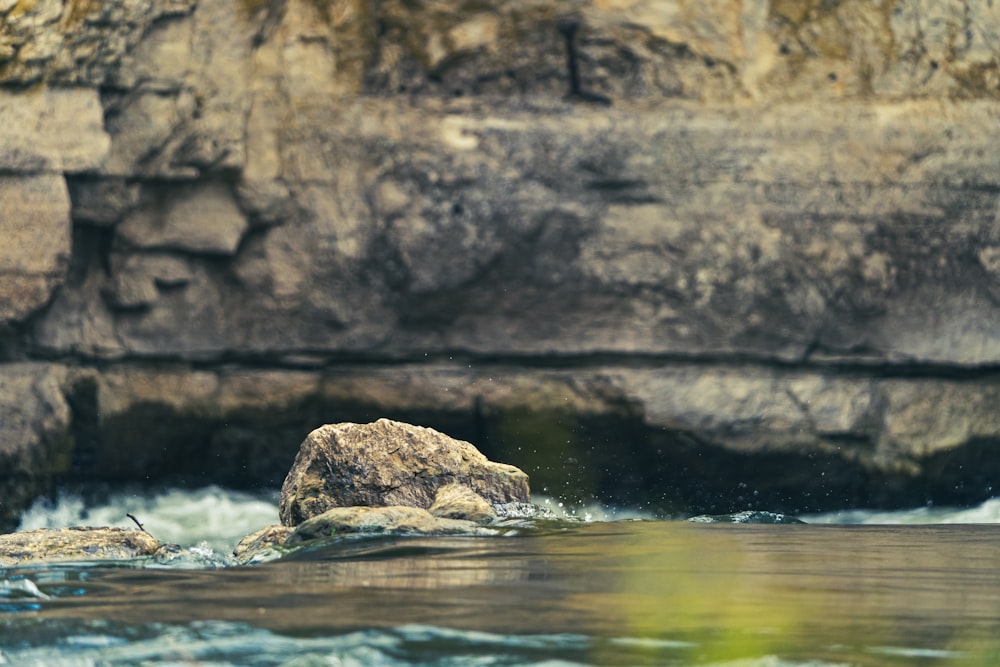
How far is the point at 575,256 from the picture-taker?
392 inches

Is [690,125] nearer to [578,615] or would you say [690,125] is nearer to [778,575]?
[778,575]

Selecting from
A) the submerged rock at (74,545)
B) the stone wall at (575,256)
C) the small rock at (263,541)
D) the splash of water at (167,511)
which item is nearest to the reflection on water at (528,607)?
the small rock at (263,541)

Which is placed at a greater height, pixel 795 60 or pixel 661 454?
pixel 795 60

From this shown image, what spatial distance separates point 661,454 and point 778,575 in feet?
17.6

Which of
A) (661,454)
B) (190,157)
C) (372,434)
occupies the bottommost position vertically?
(661,454)

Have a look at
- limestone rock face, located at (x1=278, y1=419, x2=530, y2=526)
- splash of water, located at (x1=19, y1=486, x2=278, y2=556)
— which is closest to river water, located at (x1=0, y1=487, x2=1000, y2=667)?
limestone rock face, located at (x1=278, y1=419, x2=530, y2=526)

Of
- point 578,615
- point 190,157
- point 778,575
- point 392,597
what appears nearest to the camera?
point 578,615

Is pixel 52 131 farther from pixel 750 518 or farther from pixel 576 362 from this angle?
pixel 750 518

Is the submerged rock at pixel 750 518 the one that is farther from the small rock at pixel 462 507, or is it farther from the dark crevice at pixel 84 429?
the dark crevice at pixel 84 429

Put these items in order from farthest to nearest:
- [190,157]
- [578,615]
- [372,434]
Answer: [190,157] → [372,434] → [578,615]

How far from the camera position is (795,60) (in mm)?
10133

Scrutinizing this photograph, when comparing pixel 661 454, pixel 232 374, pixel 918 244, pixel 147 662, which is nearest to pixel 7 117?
pixel 232 374

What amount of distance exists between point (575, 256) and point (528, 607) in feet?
20.2

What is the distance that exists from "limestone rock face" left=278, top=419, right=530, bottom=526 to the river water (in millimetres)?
768
